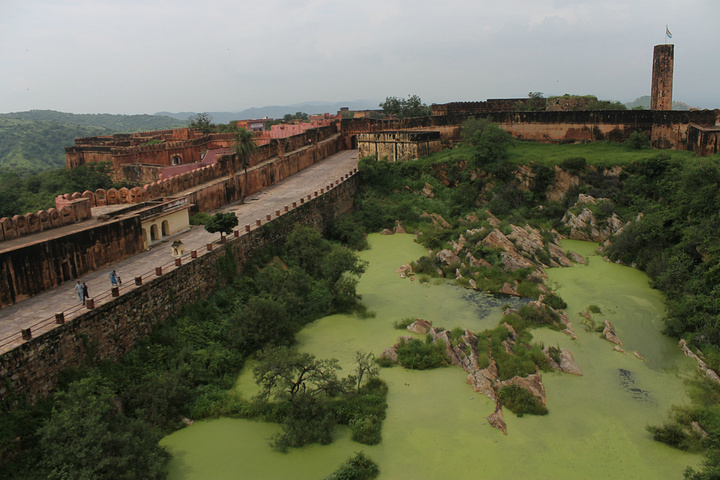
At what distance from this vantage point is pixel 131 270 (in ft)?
50.4

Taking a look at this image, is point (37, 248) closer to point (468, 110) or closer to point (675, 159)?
point (675, 159)

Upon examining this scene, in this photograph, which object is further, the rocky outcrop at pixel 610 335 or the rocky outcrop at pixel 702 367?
the rocky outcrop at pixel 610 335

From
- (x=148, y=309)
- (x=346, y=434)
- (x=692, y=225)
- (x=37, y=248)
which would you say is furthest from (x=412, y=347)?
(x=692, y=225)

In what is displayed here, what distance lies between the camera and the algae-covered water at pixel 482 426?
1081 cm

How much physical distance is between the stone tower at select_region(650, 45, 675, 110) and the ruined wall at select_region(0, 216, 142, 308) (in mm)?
30866

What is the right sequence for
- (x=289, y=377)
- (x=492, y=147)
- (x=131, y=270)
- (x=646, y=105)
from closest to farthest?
(x=289, y=377), (x=131, y=270), (x=492, y=147), (x=646, y=105)

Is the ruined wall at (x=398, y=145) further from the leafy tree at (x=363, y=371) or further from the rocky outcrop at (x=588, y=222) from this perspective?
the leafy tree at (x=363, y=371)

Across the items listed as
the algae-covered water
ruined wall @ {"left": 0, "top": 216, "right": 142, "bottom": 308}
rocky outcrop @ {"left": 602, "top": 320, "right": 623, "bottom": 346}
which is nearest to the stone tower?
the algae-covered water

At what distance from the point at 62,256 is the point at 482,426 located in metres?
11.2

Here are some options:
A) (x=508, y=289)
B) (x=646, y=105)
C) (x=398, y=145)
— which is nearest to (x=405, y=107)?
(x=398, y=145)

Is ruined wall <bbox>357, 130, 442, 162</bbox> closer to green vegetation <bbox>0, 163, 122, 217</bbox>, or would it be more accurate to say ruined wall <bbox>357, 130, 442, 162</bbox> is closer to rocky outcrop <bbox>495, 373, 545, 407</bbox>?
green vegetation <bbox>0, 163, 122, 217</bbox>

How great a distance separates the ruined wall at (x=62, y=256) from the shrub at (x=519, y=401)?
11.4m

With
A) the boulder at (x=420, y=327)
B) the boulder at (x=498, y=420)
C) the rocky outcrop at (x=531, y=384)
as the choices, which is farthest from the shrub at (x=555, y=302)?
the boulder at (x=498, y=420)

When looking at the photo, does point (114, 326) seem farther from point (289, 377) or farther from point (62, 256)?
point (289, 377)
